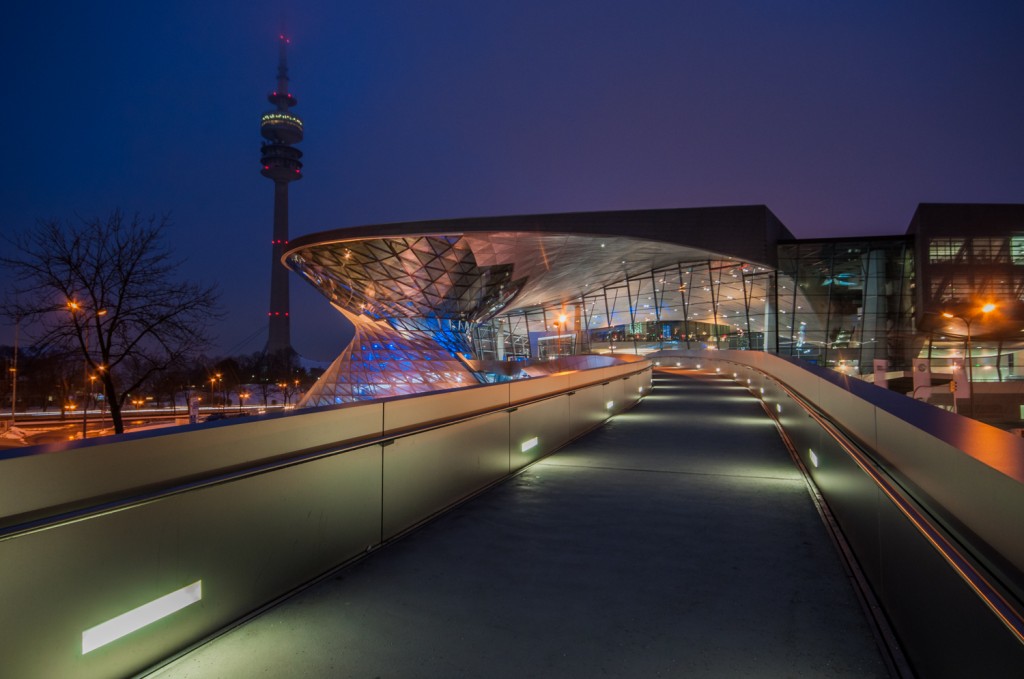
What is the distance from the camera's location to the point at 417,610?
331 centimetres

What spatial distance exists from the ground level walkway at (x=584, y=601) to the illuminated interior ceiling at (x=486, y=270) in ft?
87.3

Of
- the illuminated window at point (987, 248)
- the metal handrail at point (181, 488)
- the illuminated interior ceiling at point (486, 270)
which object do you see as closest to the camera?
the metal handrail at point (181, 488)

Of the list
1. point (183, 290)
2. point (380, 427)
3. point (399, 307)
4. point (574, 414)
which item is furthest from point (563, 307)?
point (380, 427)

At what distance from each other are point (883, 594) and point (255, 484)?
3596mm

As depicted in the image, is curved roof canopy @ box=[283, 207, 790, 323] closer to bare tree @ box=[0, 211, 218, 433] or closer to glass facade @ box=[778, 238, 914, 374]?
glass facade @ box=[778, 238, 914, 374]

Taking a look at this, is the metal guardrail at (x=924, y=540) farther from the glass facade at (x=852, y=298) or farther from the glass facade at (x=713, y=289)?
the glass facade at (x=852, y=298)

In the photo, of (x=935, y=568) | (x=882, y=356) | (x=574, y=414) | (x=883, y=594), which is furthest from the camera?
(x=882, y=356)

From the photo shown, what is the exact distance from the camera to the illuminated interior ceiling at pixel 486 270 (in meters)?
34.1

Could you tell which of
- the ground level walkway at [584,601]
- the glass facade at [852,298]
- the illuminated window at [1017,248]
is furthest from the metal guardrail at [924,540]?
the illuminated window at [1017,248]

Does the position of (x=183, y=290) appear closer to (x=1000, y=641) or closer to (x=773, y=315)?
(x=1000, y=641)

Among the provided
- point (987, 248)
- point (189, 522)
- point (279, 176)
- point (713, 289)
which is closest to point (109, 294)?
→ point (189, 522)

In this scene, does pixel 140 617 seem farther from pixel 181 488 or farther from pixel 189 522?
pixel 181 488

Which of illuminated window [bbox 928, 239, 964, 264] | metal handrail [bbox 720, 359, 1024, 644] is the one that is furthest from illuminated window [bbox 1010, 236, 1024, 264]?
metal handrail [bbox 720, 359, 1024, 644]

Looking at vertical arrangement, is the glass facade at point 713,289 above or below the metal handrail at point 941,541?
above
